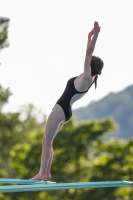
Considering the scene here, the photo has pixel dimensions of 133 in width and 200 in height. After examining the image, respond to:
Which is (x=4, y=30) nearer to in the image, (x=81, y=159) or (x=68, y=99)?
(x=81, y=159)

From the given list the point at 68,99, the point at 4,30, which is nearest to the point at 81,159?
the point at 4,30

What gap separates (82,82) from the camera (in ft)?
27.4

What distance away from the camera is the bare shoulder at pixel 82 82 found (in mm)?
8344

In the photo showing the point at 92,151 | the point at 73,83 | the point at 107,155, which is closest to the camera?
the point at 73,83

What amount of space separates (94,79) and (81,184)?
1.59 m

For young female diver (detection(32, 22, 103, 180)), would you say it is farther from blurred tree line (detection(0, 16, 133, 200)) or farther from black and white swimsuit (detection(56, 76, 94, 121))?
blurred tree line (detection(0, 16, 133, 200))

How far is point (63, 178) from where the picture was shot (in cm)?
3553

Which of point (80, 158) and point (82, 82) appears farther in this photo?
point (80, 158)

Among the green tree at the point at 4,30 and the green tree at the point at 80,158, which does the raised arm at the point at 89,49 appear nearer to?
the green tree at the point at 4,30

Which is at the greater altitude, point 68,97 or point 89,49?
point 89,49

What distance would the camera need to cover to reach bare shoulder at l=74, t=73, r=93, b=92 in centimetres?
834

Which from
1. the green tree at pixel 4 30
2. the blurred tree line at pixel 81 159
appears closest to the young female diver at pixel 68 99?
the green tree at pixel 4 30

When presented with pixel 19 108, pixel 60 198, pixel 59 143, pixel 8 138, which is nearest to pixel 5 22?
pixel 59 143

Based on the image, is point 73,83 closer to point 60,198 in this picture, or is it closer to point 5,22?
point 5,22
